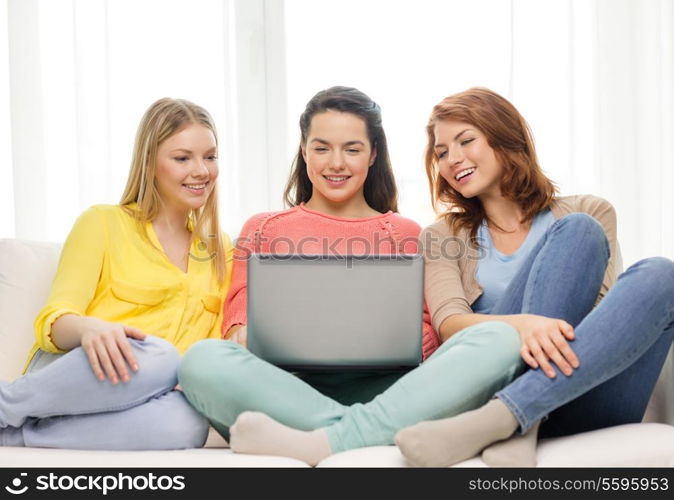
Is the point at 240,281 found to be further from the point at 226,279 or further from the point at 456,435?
the point at 456,435

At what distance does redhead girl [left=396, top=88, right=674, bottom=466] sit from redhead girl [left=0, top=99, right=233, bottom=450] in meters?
0.53

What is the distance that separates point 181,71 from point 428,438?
217 cm

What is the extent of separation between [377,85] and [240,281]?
141 centimetres

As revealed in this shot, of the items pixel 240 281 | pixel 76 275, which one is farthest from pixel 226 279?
pixel 76 275

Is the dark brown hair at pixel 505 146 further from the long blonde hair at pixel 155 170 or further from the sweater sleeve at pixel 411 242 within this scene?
the long blonde hair at pixel 155 170

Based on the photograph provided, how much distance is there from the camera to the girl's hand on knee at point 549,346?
1.27 metres

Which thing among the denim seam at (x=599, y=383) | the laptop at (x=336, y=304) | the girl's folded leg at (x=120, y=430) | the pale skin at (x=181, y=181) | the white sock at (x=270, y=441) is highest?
the pale skin at (x=181, y=181)

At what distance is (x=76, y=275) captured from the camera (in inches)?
65.1

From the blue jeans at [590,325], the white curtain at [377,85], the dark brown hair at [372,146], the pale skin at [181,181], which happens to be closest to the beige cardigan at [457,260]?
the blue jeans at [590,325]

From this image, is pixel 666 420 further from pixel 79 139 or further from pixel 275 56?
pixel 79 139

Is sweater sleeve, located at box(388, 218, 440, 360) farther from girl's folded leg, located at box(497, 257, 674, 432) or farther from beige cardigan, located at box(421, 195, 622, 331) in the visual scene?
girl's folded leg, located at box(497, 257, 674, 432)

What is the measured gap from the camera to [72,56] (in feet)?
9.62

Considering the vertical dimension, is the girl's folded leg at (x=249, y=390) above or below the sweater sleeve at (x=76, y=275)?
below

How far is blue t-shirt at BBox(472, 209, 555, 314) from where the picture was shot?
5.74 ft
